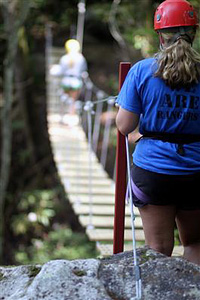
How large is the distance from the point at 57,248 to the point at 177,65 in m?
5.32

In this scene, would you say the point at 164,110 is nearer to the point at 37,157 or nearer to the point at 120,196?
the point at 120,196

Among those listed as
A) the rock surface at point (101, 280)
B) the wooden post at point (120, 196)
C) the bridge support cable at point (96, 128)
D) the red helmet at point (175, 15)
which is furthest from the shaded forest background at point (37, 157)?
the rock surface at point (101, 280)

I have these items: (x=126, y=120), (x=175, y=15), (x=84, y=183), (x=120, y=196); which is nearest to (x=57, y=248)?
(x=84, y=183)

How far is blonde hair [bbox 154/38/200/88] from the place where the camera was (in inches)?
55.0

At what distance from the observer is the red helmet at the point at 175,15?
143 cm

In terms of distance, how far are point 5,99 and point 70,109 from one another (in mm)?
1078

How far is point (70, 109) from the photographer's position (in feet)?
19.5

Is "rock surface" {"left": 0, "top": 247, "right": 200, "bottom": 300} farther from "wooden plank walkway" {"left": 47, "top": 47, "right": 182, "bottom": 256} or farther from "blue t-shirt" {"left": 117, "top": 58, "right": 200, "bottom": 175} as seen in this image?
"wooden plank walkway" {"left": 47, "top": 47, "right": 182, "bottom": 256}

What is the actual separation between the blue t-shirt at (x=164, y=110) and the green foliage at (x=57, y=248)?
470cm

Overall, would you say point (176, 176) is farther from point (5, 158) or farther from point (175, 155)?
point (5, 158)

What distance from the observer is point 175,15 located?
4.71 ft

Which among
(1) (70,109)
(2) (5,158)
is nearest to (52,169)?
(1) (70,109)

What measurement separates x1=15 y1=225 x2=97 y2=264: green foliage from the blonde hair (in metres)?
4.78

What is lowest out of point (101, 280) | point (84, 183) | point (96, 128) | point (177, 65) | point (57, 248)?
point (57, 248)
